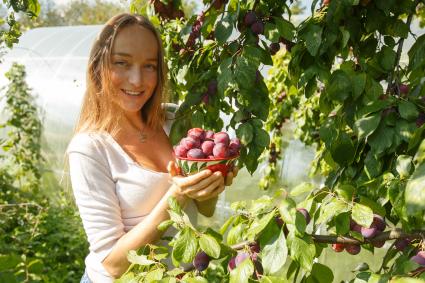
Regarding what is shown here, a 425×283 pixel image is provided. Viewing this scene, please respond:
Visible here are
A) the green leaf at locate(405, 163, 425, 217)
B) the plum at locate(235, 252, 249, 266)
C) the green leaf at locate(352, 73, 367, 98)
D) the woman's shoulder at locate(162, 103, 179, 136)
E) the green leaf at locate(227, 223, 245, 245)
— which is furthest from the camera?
the woman's shoulder at locate(162, 103, 179, 136)

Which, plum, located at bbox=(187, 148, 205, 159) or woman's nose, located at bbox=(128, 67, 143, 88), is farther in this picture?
woman's nose, located at bbox=(128, 67, 143, 88)

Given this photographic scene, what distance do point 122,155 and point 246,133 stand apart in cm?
37

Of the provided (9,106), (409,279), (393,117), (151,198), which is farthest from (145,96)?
(9,106)

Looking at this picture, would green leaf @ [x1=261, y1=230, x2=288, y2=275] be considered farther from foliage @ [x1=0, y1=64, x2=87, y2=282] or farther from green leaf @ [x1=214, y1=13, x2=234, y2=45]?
foliage @ [x1=0, y1=64, x2=87, y2=282]

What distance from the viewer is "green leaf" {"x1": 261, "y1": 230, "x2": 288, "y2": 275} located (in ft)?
2.80

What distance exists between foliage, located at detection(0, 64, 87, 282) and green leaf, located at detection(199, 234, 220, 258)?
1.10m

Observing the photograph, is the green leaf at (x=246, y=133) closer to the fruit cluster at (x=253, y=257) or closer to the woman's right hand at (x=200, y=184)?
the woman's right hand at (x=200, y=184)

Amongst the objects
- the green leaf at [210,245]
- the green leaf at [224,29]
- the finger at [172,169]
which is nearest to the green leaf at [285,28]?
the green leaf at [224,29]

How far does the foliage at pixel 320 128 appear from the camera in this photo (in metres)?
0.88

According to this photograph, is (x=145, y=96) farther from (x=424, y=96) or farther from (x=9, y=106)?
(x=9, y=106)

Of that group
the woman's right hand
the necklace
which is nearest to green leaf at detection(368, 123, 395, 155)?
the woman's right hand

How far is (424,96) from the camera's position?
3.91 ft

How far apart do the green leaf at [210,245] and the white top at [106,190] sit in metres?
0.50

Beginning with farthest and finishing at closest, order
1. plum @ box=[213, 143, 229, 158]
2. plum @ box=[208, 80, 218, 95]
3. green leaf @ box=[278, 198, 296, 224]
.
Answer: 1. plum @ box=[208, 80, 218, 95]
2. plum @ box=[213, 143, 229, 158]
3. green leaf @ box=[278, 198, 296, 224]
